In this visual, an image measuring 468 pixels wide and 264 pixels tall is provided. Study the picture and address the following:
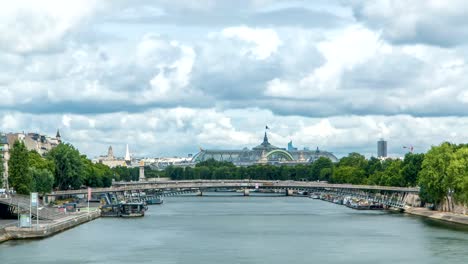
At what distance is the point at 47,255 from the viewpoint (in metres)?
79.1

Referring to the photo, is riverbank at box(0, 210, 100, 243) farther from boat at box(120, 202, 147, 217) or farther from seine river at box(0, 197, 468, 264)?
boat at box(120, 202, 147, 217)

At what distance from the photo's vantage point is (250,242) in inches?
3659

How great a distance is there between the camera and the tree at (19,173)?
127188 millimetres

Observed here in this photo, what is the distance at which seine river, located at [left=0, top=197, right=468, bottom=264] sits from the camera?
79.4 metres

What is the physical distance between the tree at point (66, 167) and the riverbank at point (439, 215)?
48054 millimetres

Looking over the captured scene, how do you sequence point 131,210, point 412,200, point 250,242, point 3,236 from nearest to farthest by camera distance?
point 3,236 < point 250,242 < point 131,210 < point 412,200

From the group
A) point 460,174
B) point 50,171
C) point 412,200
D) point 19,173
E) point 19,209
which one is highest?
point 50,171

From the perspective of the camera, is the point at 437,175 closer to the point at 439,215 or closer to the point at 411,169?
the point at 439,215

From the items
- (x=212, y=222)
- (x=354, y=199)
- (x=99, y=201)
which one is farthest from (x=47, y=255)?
(x=354, y=199)

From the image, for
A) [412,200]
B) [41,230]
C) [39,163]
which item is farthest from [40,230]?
[412,200]

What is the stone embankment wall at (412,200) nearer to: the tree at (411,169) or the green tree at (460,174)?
the tree at (411,169)

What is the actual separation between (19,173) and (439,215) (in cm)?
4627

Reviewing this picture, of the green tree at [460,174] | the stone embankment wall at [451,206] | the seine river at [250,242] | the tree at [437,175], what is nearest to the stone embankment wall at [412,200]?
the tree at [437,175]

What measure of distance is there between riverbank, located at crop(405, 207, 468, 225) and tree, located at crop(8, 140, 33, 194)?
44.6 m
